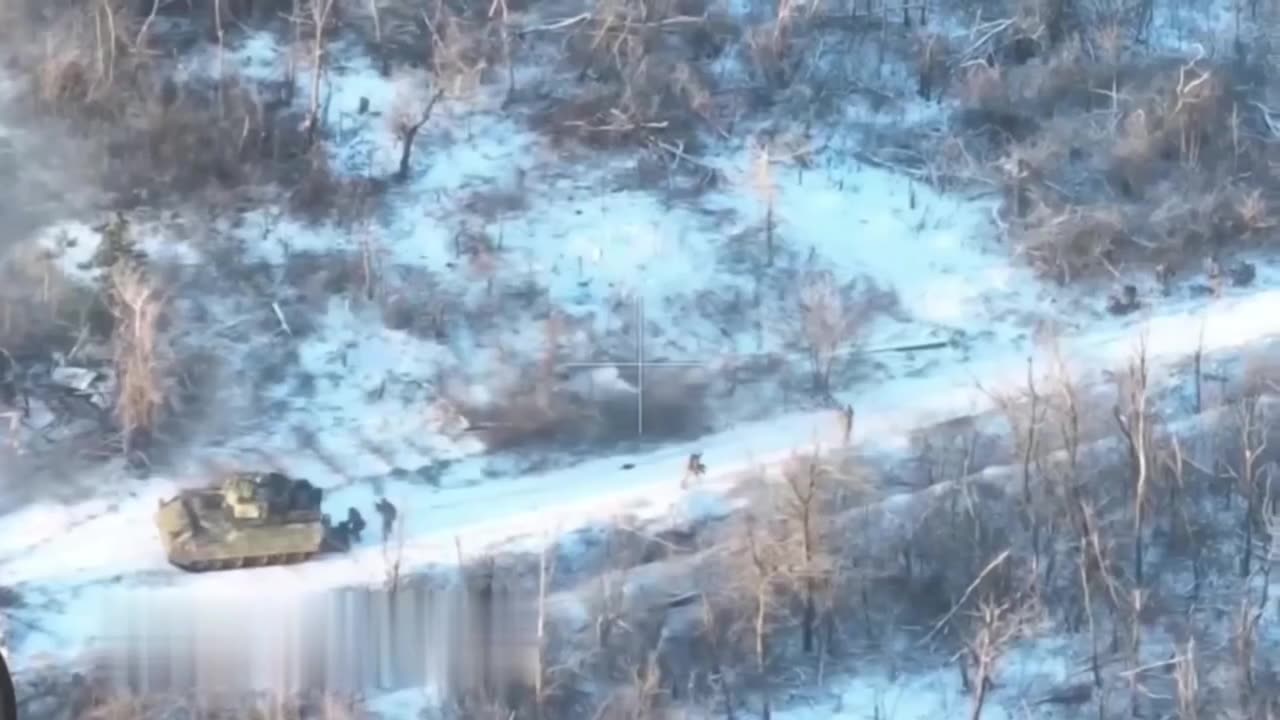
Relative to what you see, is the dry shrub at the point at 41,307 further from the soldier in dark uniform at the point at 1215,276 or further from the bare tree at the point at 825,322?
the soldier in dark uniform at the point at 1215,276

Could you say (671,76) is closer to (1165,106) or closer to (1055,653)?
(1165,106)

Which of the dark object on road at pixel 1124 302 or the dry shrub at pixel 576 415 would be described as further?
the dark object on road at pixel 1124 302

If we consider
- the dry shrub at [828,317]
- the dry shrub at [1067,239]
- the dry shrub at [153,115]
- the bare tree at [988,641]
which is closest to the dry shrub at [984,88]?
the dry shrub at [1067,239]

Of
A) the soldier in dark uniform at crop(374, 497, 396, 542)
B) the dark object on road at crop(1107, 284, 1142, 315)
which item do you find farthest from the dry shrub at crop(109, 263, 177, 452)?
the dark object on road at crop(1107, 284, 1142, 315)

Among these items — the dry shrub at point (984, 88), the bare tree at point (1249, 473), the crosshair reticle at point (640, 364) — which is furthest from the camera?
the dry shrub at point (984, 88)

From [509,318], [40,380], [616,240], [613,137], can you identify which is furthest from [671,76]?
[40,380]

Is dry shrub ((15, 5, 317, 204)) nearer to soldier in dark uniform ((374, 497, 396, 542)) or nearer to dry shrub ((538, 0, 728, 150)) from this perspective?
dry shrub ((538, 0, 728, 150))
